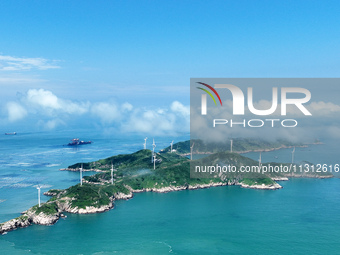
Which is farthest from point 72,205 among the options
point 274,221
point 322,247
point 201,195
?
point 322,247

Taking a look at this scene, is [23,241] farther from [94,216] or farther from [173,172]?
[173,172]

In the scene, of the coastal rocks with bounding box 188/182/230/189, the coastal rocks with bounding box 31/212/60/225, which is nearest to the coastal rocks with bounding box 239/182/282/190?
the coastal rocks with bounding box 188/182/230/189

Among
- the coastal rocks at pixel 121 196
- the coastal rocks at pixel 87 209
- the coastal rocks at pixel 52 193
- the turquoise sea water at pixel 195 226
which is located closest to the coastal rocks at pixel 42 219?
the turquoise sea water at pixel 195 226

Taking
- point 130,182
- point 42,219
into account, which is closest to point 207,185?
point 130,182

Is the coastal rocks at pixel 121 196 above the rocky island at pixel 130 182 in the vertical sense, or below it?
below

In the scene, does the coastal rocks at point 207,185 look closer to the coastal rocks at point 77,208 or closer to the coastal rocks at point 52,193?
the coastal rocks at point 77,208
